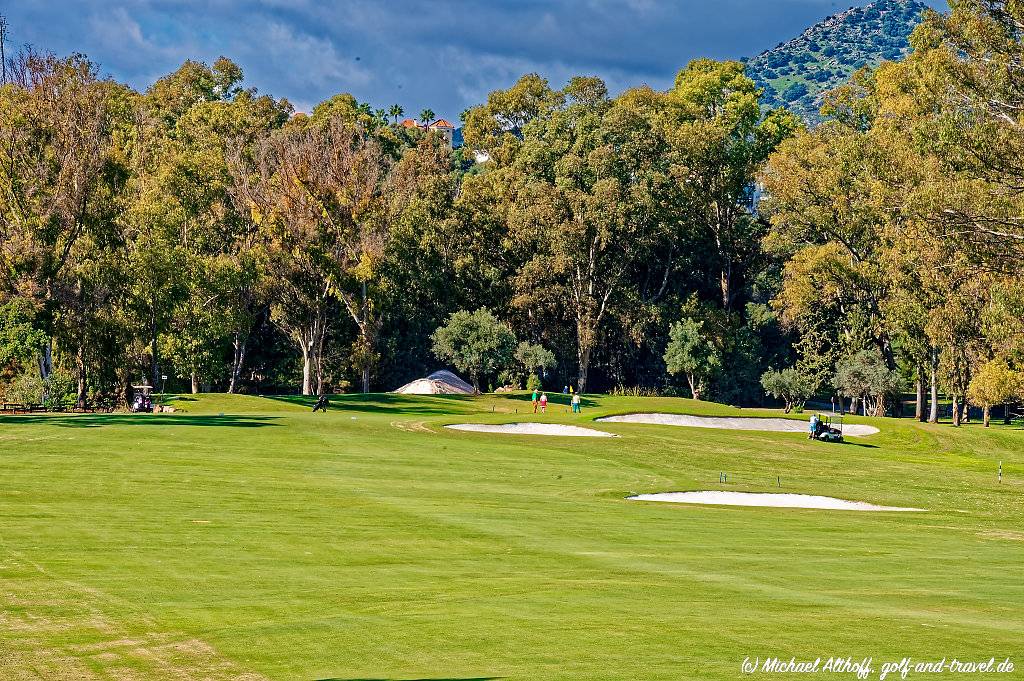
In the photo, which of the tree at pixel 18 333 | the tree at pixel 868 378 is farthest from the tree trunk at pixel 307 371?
the tree at pixel 868 378

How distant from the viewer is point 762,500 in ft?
105

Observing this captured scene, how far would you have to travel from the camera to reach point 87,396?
196 feet

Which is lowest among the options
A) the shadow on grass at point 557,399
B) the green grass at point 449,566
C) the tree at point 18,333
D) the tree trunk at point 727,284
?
the green grass at point 449,566

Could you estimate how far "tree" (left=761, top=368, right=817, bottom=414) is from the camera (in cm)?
9131

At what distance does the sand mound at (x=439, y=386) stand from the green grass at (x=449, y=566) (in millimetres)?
40614

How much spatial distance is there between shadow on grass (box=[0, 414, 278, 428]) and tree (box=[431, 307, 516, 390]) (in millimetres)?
36491

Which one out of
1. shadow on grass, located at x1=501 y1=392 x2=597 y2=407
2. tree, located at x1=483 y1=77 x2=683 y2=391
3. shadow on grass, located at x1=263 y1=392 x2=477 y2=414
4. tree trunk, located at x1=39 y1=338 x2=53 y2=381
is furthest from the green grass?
tree, located at x1=483 y1=77 x2=683 y2=391

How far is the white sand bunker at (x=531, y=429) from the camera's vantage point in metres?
49.2

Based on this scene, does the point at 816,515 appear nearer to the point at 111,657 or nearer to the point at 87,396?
the point at 111,657

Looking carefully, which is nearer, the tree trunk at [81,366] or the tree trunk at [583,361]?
the tree trunk at [81,366]

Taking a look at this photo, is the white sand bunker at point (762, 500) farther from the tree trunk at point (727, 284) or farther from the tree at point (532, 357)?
the tree trunk at point (727, 284)

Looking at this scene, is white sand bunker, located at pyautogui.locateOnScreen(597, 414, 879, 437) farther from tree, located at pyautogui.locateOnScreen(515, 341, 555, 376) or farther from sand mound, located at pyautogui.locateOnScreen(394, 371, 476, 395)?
tree, located at pyautogui.locateOnScreen(515, 341, 555, 376)

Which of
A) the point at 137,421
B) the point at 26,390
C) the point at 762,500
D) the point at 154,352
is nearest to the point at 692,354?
the point at 154,352

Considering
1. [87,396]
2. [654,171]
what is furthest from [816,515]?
[654,171]
